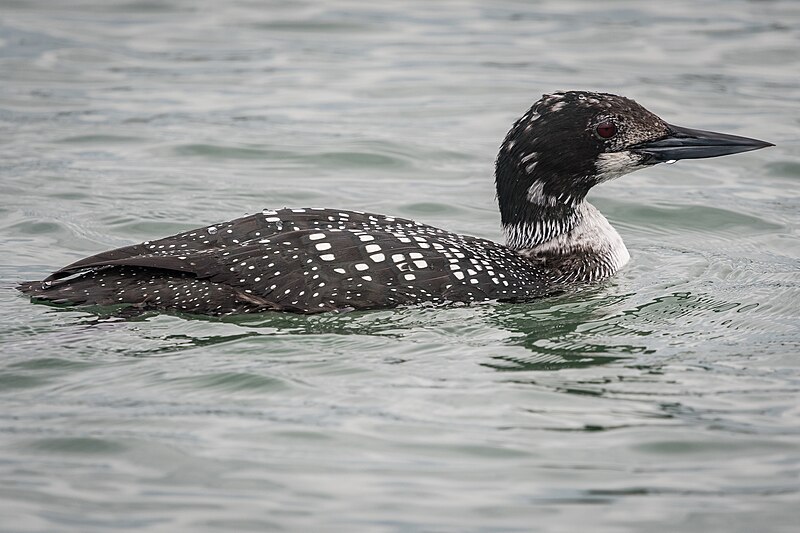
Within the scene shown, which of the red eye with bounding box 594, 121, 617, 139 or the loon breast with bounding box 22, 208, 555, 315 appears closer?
the loon breast with bounding box 22, 208, 555, 315

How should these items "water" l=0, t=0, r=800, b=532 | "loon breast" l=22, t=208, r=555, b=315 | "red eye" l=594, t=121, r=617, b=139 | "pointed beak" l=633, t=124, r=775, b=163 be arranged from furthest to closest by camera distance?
"pointed beak" l=633, t=124, r=775, b=163, "red eye" l=594, t=121, r=617, b=139, "loon breast" l=22, t=208, r=555, b=315, "water" l=0, t=0, r=800, b=532

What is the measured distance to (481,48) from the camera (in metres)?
13.4

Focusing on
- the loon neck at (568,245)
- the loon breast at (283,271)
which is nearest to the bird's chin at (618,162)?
the loon neck at (568,245)

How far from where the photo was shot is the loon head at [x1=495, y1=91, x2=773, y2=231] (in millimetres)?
6848

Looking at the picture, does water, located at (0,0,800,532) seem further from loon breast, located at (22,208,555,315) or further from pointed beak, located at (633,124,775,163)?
pointed beak, located at (633,124,775,163)

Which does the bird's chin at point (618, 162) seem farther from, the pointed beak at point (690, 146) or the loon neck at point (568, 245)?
the loon neck at point (568, 245)

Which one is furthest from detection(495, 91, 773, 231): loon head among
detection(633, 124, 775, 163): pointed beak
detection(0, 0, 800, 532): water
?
detection(0, 0, 800, 532): water

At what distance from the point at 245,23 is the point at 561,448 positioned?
996 centimetres

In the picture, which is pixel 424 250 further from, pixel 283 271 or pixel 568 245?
pixel 568 245

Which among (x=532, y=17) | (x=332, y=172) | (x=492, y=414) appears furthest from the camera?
(x=532, y=17)

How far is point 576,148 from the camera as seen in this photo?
6.86m

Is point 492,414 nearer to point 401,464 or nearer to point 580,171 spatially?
point 401,464

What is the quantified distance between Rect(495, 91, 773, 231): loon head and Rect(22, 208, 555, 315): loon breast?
660 mm

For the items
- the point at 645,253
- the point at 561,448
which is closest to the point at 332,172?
the point at 645,253
